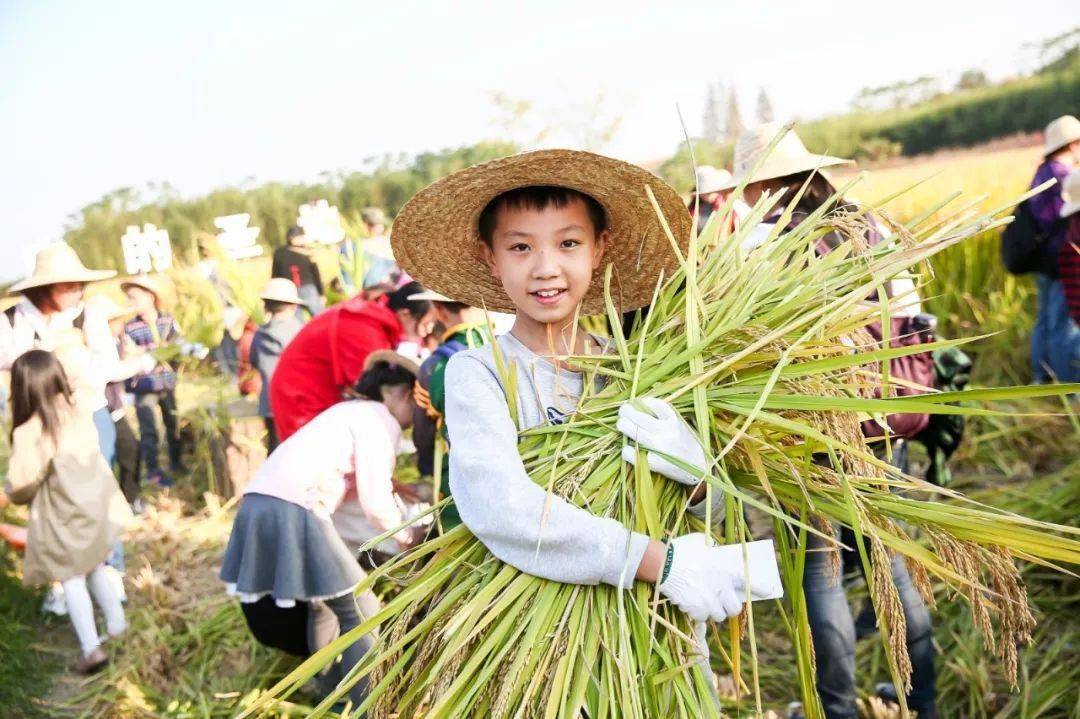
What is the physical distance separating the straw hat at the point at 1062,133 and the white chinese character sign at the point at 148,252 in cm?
749

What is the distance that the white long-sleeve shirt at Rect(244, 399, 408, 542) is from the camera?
2729mm

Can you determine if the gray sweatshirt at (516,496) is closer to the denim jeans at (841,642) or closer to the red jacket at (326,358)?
the denim jeans at (841,642)

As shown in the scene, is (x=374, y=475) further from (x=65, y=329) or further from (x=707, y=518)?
(x=65, y=329)

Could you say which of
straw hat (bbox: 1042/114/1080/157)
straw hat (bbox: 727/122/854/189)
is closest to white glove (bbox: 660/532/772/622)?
straw hat (bbox: 727/122/854/189)

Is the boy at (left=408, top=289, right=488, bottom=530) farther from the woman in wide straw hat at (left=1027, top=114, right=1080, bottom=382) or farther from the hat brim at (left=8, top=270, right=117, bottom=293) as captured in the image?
the woman in wide straw hat at (left=1027, top=114, right=1080, bottom=382)

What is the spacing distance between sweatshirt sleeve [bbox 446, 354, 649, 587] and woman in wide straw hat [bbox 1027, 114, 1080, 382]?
11.0ft

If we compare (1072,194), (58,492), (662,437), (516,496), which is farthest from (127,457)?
(1072,194)

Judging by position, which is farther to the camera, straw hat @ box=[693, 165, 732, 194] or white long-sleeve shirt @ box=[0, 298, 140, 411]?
straw hat @ box=[693, 165, 732, 194]

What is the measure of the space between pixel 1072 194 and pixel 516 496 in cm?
336

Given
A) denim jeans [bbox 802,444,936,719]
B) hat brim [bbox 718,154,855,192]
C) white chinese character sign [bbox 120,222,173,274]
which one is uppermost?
hat brim [bbox 718,154,855,192]

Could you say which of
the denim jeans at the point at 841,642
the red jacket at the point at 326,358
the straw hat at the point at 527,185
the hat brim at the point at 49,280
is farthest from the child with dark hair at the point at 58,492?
the denim jeans at the point at 841,642

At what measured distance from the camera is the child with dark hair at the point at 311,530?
8.85 ft

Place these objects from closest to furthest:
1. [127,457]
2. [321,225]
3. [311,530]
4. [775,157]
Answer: [775,157], [311,530], [127,457], [321,225]

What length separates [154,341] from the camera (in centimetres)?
662
